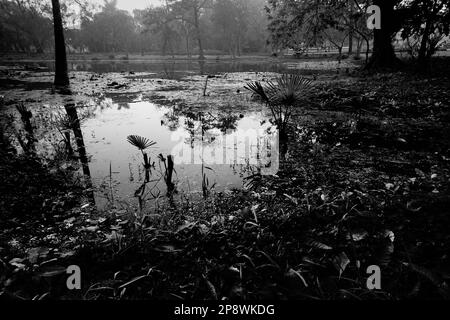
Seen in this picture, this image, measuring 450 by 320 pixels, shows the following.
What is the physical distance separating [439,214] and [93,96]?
446 inches

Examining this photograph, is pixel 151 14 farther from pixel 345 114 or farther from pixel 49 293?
pixel 49 293

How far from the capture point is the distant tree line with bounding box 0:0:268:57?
164ft

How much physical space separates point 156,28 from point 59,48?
139 ft

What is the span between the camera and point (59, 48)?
1268cm

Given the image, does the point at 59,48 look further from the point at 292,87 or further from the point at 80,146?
the point at 292,87

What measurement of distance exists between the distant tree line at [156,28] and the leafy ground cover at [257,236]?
48478 mm

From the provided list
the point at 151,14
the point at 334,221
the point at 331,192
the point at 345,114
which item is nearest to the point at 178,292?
the point at 334,221

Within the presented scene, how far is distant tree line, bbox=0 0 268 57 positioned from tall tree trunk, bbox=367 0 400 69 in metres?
37.7

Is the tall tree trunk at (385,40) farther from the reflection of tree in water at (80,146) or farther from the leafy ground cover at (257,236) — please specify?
the reflection of tree in water at (80,146)

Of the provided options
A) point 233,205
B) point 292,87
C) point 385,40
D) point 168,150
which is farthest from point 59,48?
point 385,40

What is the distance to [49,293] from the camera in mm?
2080

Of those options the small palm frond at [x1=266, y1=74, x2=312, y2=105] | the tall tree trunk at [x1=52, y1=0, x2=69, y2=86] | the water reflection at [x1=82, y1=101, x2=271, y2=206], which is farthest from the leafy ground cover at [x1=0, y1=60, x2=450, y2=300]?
the tall tree trunk at [x1=52, y1=0, x2=69, y2=86]

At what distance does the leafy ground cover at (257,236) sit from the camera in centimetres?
210

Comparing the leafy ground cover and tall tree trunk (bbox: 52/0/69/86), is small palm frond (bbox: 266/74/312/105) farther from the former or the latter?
tall tree trunk (bbox: 52/0/69/86)
